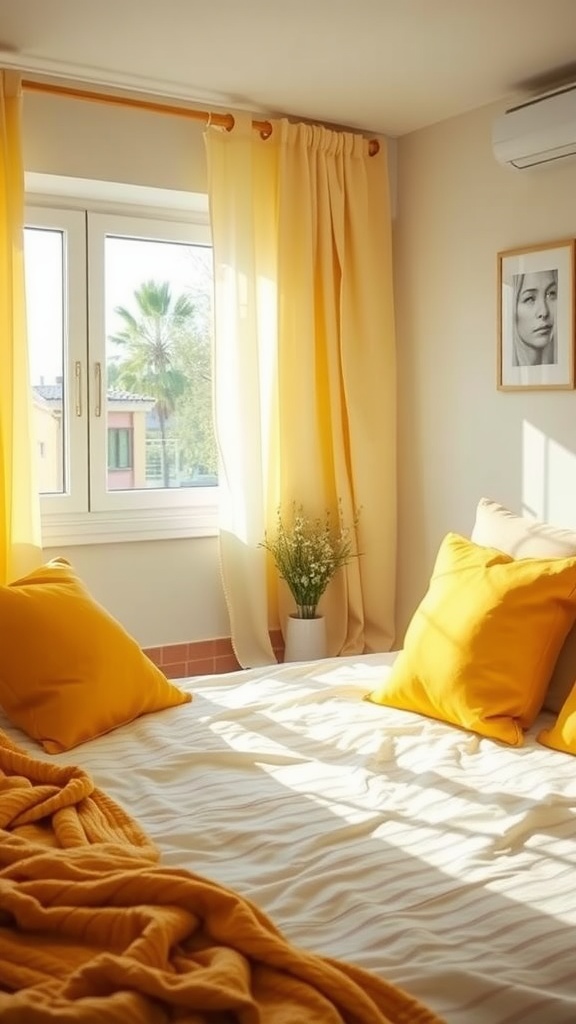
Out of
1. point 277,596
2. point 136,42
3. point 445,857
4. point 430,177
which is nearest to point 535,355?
point 430,177

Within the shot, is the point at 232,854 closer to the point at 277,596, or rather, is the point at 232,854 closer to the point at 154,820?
the point at 154,820

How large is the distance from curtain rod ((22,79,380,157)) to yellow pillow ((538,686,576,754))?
2398mm

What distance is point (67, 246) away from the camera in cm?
392

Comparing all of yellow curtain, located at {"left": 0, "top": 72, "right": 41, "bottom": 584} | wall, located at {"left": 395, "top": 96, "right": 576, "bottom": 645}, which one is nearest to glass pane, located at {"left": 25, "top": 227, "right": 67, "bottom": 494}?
yellow curtain, located at {"left": 0, "top": 72, "right": 41, "bottom": 584}

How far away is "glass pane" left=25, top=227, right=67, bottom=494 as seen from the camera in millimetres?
3877

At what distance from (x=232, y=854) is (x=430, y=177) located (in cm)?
302

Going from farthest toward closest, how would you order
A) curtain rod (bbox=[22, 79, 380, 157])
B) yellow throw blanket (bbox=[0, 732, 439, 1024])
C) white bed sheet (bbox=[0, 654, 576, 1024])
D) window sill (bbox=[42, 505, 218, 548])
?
window sill (bbox=[42, 505, 218, 548]), curtain rod (bbox=[22, 79, 380, 157]), white bed sheet (bbox=[0, 654, 576, 1024]), yellow throw blanket (bbox=[0, 732, 439, 1024])

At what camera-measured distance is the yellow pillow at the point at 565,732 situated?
2.47m

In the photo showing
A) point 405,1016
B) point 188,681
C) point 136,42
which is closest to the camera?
point 405,1016

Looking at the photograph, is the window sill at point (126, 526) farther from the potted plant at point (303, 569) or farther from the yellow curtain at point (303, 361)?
the potted plant at point (303, 569)

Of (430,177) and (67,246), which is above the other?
(430,177)

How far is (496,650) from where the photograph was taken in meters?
2.65

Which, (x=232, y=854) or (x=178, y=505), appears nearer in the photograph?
(x=232, y=854)

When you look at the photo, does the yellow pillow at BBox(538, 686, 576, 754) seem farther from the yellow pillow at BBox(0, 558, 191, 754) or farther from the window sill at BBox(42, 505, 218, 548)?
the window sill at BBox(42, 505, 218, 548)
